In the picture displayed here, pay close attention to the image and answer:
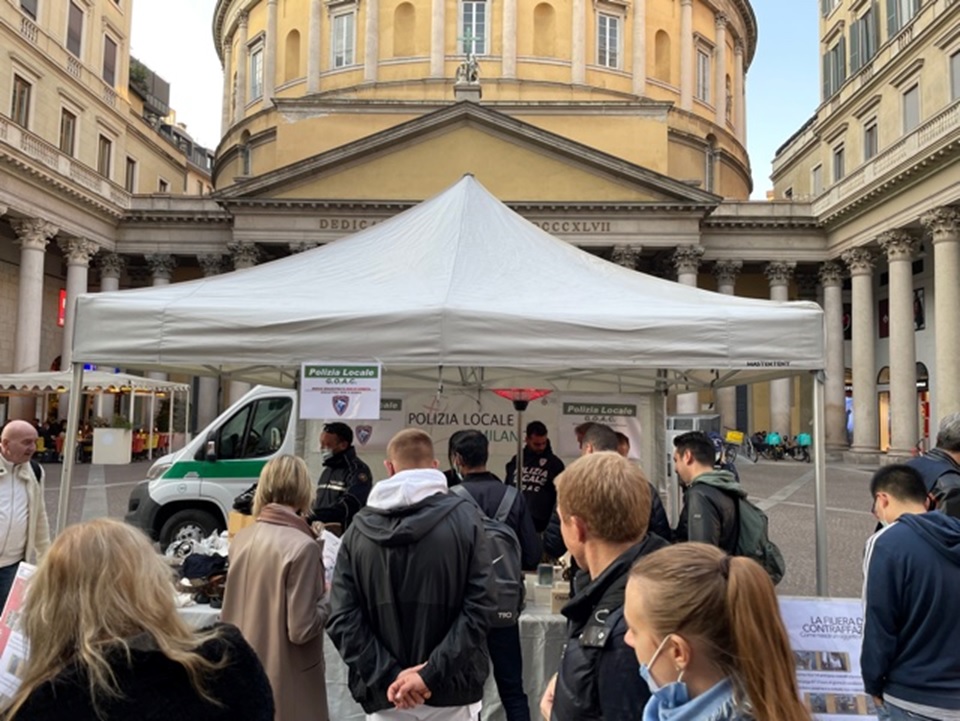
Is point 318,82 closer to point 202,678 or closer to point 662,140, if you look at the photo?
point 662,140

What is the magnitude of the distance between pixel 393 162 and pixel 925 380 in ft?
72.3

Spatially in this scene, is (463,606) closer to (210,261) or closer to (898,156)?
(898,156)

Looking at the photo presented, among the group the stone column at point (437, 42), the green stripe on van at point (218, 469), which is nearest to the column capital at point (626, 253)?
the stone column at point (437, 42)

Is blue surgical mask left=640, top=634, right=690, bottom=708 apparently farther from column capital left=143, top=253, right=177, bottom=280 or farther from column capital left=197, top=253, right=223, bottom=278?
column capital left=143, top=253, right=177, bottom=280

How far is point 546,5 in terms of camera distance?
128 feet

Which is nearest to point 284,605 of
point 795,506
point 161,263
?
point 795,506

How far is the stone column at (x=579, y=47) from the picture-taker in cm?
3788

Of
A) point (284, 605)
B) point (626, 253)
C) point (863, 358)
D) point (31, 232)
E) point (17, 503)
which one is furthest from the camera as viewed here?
point (626, 253)

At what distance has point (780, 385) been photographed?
3158 cm

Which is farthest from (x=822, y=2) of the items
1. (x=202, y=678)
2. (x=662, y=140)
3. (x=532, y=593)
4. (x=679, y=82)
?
(x=202, y=678)

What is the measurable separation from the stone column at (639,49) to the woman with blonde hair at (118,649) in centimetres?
4049

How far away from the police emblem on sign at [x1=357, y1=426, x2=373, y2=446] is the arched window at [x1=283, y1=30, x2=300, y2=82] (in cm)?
3839

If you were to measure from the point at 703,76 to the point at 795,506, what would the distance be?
3372cm

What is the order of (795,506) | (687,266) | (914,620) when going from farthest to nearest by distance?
(687,266)
(795,506)
(914,620)
